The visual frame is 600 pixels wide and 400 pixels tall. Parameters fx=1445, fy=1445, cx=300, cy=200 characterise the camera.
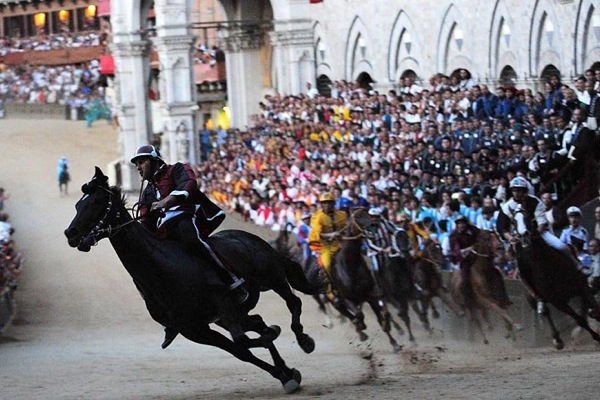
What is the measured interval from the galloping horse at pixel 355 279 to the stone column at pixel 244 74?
26445 millimetres

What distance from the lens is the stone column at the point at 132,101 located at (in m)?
43.3

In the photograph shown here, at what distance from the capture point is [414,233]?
2128 centimetres

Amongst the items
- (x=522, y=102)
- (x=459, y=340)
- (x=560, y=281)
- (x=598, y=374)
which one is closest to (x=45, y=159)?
(x=522, y=102)

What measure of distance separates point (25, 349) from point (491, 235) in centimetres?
688

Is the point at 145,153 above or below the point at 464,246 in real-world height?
above

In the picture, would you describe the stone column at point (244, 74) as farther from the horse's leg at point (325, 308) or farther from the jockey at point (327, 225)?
the jockey at point (327, 225)

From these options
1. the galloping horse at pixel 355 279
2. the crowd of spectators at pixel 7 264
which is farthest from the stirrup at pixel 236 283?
the crowd of spectators at pixel 7 264

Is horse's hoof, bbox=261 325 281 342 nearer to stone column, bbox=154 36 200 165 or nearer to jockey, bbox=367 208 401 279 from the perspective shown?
jockey, bbox=367 208 401 279

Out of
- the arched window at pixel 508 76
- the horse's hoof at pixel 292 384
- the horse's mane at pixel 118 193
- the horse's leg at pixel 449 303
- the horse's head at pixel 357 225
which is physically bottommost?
the horse's leg at pixel 449 303

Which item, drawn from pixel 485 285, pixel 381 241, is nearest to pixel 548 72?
pixel 381 241

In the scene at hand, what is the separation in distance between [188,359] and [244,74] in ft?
94.6

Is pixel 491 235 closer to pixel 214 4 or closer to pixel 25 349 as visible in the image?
pixel 25 349

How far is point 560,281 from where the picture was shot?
54.5 ft

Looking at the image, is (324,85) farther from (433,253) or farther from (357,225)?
(357,225)
